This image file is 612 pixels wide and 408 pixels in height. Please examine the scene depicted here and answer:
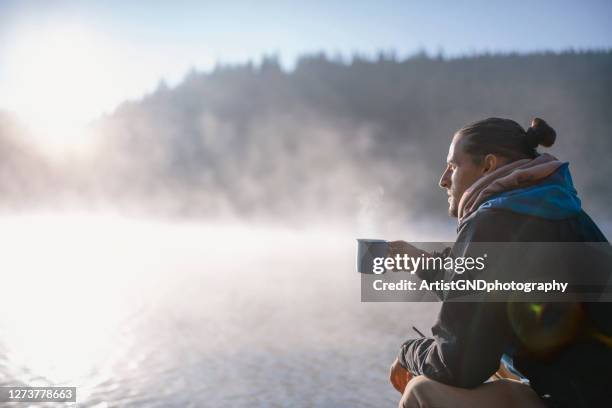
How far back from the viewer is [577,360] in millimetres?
1232

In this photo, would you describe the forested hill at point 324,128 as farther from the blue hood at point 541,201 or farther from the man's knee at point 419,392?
the blue hood at point 541,201

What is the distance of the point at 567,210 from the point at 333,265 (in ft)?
36.1

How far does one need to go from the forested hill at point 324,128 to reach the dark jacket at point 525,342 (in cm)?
4314

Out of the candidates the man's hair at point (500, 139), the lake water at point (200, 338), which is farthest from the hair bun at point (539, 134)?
the lake water at point (200, 338)

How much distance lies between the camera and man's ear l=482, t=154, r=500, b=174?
1493 millimetres

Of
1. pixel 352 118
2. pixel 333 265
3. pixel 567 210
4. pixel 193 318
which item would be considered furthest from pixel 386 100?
pixel 567 210

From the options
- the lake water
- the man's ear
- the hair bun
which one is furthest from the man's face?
the lake water

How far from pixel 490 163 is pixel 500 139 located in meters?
0.08

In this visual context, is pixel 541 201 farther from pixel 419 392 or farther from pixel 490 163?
pixel 419 392

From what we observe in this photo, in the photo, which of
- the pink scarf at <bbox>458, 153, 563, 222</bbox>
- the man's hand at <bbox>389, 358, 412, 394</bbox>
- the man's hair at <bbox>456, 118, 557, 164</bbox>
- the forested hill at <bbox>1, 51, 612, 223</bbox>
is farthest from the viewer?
the forested hill at <bbox>1, 51, 612, 223</bbox>

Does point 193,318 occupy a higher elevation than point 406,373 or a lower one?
lower

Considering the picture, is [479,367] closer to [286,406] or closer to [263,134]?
[286,406]

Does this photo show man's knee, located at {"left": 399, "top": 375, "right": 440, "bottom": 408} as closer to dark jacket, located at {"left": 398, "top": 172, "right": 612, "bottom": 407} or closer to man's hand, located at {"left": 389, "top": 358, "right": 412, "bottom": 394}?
dark jacket, located at {"left": 398, "top": 172, "right": 612, "bottom": 407}

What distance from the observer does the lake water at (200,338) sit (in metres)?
3.29
